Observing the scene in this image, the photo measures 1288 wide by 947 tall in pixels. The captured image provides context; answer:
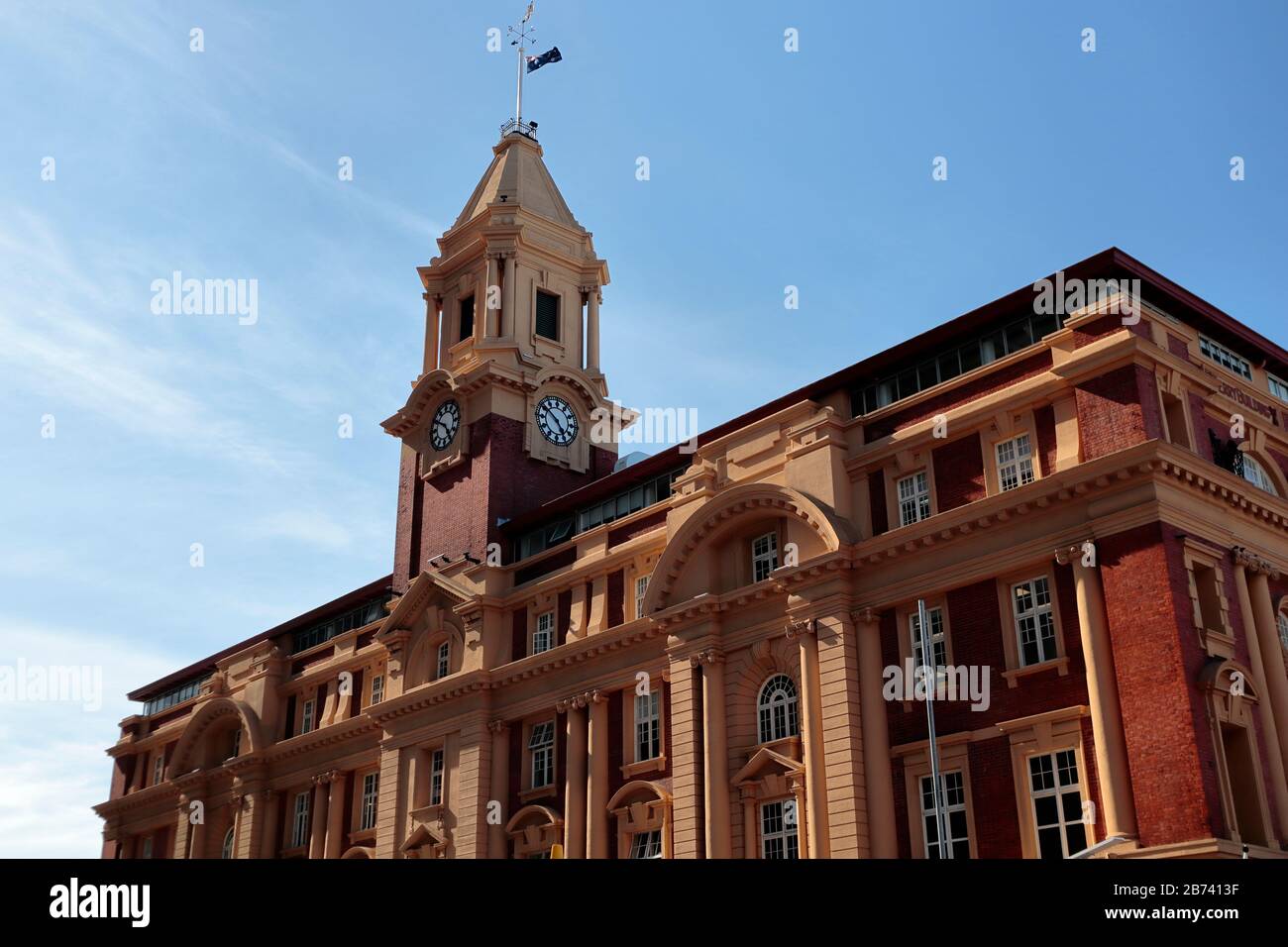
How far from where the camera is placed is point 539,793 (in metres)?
45.6

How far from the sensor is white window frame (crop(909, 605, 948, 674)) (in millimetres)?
35062

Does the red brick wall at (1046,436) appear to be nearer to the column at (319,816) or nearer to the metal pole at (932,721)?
the metal pole at (932,721)

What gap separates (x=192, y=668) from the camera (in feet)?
229

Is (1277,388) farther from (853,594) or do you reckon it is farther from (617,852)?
(617,852)

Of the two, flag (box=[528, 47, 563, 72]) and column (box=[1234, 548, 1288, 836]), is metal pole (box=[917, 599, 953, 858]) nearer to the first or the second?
column (box=[1234, 548, 1288, 836])

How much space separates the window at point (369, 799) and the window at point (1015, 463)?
30.0 metres

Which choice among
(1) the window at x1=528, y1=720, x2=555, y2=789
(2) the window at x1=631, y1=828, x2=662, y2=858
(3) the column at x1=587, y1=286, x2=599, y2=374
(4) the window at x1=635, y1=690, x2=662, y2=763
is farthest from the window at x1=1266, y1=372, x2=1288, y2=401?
(3) the column at x1=587, y1=286, x2=599, y2=374

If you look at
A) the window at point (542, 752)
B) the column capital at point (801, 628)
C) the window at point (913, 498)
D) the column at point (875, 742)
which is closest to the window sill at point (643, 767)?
the window at point (542, 752)

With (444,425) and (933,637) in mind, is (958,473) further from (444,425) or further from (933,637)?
(444,425)

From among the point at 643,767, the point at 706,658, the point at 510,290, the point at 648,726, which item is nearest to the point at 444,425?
the point at 510,290

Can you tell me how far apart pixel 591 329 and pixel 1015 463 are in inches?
1141
